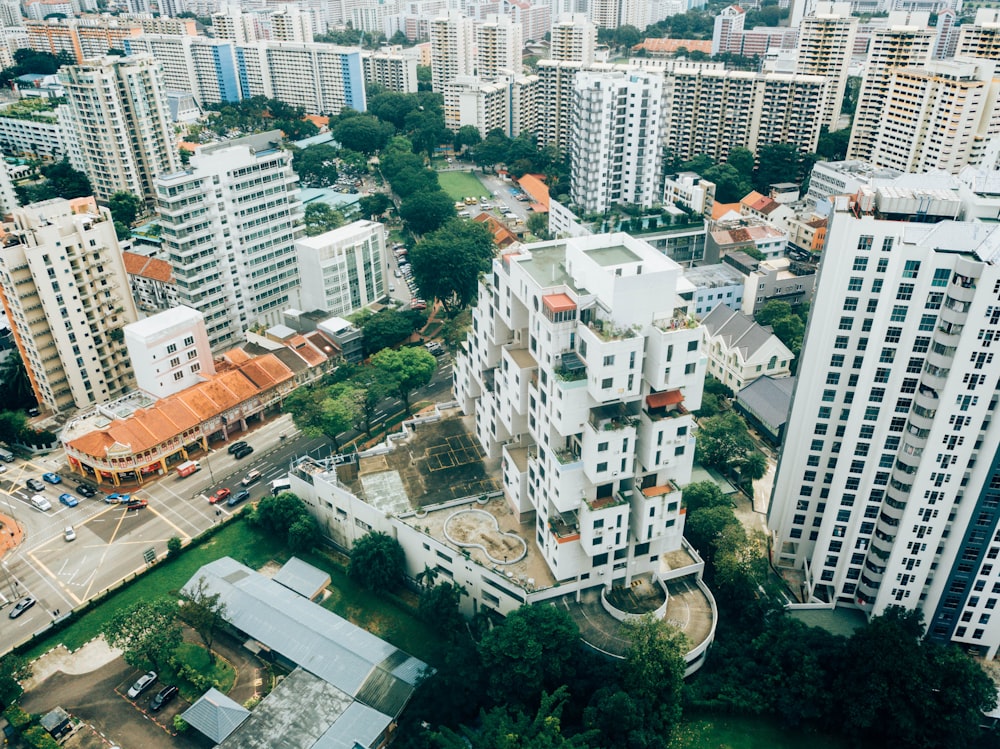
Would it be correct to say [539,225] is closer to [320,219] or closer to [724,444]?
[320,219]

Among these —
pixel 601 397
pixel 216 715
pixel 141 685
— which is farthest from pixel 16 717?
pixel 601 397

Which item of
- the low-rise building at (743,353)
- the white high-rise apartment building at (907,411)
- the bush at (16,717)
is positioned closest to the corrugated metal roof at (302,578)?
the bush at (16,717)

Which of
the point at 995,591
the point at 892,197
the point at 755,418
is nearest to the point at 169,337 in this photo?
the point at 755,418

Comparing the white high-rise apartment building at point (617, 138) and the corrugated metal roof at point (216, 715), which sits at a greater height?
the white high-rise apartment building at point (617, 138)

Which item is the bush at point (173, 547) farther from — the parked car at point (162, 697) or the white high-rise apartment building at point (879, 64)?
the white high-rise apartment building at point (879, 64)

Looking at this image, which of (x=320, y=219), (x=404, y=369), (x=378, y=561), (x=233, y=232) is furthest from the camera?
(x=320, y=219)

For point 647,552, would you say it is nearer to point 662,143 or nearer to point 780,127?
point 662,143
